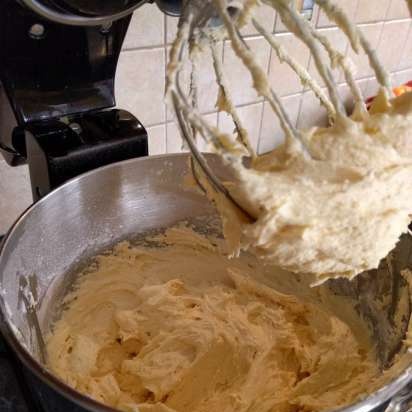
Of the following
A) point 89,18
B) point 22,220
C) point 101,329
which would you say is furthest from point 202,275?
point 89,18

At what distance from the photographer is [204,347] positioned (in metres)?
0.66

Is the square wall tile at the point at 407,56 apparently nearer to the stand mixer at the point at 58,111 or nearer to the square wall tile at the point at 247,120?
the square wall tile at the point at 247,120

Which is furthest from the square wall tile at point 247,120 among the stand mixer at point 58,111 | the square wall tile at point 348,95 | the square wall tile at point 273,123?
the stand mixer at point 58,111

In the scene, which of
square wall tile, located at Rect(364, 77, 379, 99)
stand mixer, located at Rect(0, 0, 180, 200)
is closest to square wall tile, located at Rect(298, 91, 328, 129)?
square wall tile, located at Rect(364, 77, 379, 99)

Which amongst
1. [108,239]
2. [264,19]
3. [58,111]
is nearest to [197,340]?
[108,239]

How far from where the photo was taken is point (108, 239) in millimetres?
716

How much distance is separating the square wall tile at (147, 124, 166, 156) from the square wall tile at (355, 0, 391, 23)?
0.50 metres

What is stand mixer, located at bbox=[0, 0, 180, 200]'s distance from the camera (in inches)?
20.1

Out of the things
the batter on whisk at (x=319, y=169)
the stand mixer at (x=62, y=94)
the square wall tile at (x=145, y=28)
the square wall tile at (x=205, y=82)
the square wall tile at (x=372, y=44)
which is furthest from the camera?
the square wall tile at (x=372, y=44)

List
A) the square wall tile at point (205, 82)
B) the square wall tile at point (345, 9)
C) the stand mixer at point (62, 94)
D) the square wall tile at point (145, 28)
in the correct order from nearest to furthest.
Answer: the stand mixer at point (62, 94) < the square wall tile at point (145, 28) < the square wall tile at point (205, 82) < the square wall tile at point (345, 9)

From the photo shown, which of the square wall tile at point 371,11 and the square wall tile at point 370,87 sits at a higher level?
the square wall tile at point 371,11

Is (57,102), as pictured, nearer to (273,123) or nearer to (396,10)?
(273,123)

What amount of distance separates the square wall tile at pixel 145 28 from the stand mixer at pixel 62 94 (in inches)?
7.0

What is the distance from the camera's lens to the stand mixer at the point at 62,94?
1.68 feet
